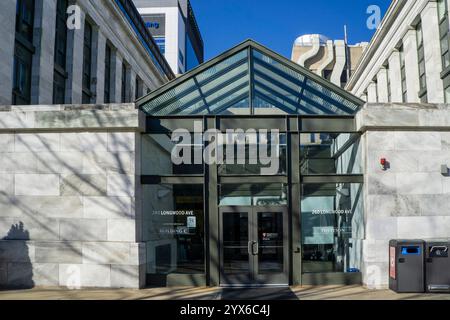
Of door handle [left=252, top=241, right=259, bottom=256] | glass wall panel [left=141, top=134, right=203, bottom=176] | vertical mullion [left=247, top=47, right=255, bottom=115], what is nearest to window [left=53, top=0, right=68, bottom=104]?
glass wall panel [left=141, top=134, right=203, bottom=176]

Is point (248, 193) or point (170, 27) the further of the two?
point (170, 27)

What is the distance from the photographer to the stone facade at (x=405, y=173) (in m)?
12.1

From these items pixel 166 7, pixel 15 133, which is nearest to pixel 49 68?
pixel 15 133

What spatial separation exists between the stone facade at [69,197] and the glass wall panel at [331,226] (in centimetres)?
452

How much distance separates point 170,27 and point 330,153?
6102cm

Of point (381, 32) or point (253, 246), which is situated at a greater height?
point (381, 32)

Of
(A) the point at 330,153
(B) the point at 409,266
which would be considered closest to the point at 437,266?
(B) the point at 409,266

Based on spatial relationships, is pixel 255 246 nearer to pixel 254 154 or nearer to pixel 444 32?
pixel 254 154

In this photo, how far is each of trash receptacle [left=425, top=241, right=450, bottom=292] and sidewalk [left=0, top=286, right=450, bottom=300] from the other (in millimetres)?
342

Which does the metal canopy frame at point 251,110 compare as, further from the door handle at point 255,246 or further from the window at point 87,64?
the window at point 87,64

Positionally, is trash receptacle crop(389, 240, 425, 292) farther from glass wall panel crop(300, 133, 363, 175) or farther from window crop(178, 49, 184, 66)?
window crop(178, 49, 184, 66)

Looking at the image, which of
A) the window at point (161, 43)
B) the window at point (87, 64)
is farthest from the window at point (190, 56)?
the window at point (87, 64)

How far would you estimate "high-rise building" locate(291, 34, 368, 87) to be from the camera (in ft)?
205

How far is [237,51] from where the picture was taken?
42.3 feet
